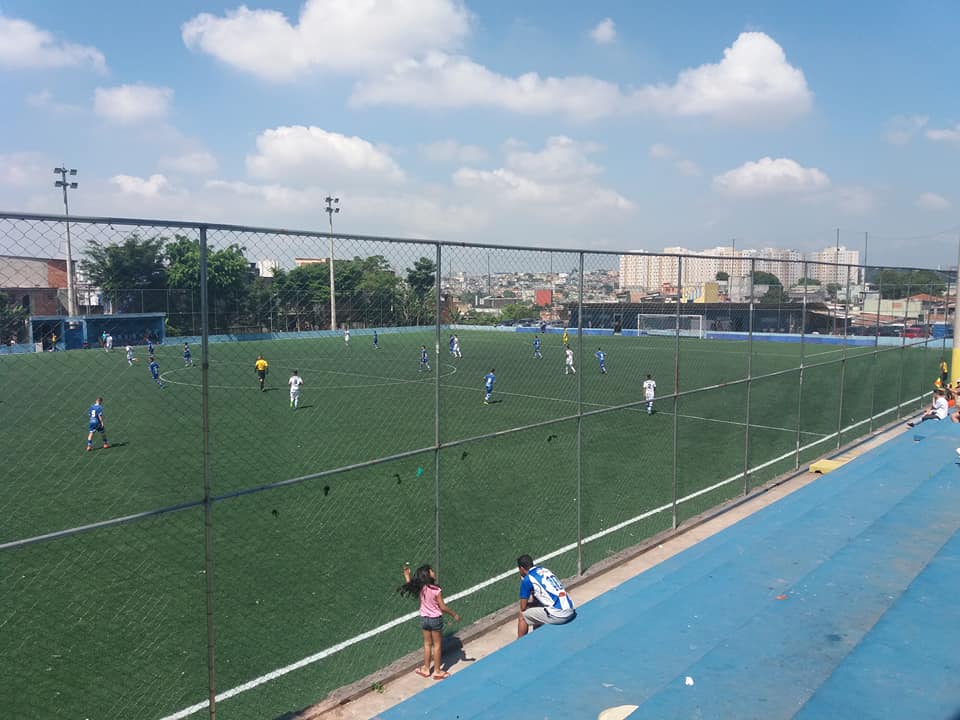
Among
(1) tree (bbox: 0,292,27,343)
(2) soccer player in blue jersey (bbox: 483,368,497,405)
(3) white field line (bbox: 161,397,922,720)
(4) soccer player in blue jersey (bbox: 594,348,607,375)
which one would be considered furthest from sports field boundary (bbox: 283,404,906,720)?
(4) soccer player in blue jersey (bbox: 594,348,607,375)

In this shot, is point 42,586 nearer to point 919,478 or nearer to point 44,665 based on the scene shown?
point 44,665

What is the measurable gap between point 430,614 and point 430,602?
0.12 m

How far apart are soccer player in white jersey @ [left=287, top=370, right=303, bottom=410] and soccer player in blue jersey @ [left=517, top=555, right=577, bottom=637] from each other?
49.3 ft

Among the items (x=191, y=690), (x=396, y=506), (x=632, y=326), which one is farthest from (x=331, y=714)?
(x=632, y=326)

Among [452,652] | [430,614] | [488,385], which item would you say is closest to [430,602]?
[430,614]

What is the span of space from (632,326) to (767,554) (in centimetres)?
798

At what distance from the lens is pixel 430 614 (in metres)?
6.86

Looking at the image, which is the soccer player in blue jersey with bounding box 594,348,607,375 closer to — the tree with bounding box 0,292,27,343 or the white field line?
the white field line

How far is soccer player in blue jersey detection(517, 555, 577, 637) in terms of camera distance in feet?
23.5

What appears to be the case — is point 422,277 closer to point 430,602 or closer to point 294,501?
point 430,602

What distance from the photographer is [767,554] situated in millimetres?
8133

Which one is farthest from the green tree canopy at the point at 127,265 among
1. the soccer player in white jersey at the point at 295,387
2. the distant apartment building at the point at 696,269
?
the soccer player in white jersey at the point at 295,387

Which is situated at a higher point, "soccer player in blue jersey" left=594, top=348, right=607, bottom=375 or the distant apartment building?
the distant apartment building

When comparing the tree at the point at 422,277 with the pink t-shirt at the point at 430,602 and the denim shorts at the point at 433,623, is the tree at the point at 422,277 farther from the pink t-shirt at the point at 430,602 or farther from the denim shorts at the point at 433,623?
the denim shorts at the point at 433,623
